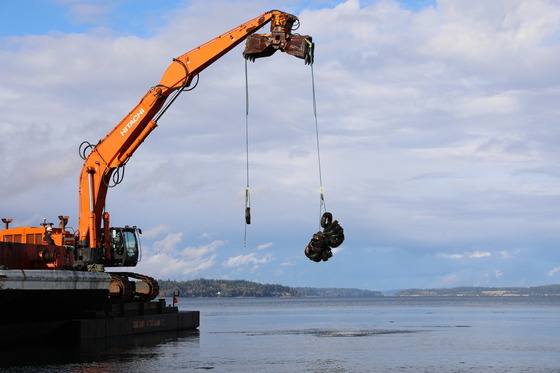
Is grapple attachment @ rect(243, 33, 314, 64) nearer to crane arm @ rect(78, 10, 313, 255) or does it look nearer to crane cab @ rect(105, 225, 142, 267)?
crane arm @ rect(78, 10, 313, 255)

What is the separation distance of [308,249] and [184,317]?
19.8 meters

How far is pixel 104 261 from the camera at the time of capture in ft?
125

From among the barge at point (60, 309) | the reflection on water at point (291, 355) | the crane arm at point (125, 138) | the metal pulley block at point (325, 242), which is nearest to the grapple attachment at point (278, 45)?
the crane arm at point (125, 138)

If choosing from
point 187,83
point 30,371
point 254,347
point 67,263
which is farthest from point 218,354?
point 187,83

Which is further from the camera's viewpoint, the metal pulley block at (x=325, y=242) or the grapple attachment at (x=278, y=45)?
the grapple attachment at (x=278, y=45)

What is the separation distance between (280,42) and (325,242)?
871cm

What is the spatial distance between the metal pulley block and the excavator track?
13617 millimetres

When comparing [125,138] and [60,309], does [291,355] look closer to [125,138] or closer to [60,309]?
[60,309]

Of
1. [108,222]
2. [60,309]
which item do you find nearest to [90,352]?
[60,309]

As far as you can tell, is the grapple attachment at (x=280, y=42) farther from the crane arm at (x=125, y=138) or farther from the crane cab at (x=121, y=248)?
the crane cab at (x=121, y=248)

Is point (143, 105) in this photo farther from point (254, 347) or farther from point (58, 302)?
point (254, 347)

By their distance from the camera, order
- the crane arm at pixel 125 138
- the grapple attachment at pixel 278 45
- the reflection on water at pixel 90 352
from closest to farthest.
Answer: the reflection on water at pixel 90 352 → the grapple attachment at pixel 278 45 → the crane arm at pixel 125 138

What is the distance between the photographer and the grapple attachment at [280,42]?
31.6 meters

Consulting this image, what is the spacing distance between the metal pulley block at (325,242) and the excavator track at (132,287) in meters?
13.6
